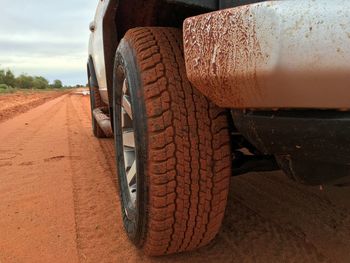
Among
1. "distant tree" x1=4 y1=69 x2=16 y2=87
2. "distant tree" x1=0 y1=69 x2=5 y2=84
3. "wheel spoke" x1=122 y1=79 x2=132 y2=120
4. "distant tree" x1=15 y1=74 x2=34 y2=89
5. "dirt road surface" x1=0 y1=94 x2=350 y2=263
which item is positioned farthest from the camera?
"distant tree" x1=15 y1=74 x2=34 y2=89

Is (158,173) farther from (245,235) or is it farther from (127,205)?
(245,235)

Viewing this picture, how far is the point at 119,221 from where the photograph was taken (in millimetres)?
2645

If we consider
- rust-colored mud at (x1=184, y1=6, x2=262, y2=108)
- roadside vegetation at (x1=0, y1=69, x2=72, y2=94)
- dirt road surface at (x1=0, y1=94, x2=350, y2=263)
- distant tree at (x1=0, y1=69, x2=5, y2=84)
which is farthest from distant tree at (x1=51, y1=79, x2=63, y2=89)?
rust-colored mud at (x1=184, y1=6, x2=262, y2=108)

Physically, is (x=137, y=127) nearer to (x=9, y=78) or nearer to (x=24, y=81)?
(x=9, y=78)

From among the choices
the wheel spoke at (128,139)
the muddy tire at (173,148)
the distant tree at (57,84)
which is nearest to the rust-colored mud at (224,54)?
the muddy tire at (173,148)

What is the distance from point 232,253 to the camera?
85.4 inches

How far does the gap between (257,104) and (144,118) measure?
0.59 meters

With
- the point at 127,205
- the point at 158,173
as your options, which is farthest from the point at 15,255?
the point at 158,173

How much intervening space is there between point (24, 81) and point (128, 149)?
102 metres

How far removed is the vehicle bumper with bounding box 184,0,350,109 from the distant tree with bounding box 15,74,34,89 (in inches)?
3871

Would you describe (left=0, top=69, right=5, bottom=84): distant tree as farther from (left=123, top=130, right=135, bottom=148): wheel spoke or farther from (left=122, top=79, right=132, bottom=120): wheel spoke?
(left=122, top=79, right=132, bottom=120): wheel spoke

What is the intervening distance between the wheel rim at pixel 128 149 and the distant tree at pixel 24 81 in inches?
3826

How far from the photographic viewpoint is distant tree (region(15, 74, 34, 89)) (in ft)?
310

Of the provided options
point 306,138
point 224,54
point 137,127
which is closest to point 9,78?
point 137,127
